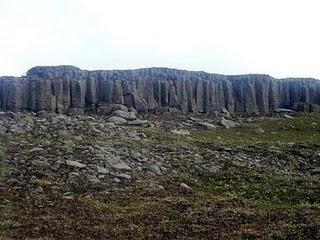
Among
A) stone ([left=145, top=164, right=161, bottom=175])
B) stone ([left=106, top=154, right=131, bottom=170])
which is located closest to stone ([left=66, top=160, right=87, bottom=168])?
stone ([left=106, top=154, right=131, bottom=170])

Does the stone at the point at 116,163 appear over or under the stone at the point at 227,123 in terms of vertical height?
over

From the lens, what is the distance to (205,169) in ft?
98.6

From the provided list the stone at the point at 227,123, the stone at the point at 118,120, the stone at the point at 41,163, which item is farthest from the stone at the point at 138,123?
the stone at the point at 41,163

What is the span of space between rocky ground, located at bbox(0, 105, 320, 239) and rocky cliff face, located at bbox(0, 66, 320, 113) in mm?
19868

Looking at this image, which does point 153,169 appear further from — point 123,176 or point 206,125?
point 206,125

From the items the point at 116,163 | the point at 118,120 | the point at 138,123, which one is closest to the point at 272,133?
the point at 138,123

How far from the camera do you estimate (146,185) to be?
25.9 m

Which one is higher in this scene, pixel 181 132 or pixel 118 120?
pixel 118 120

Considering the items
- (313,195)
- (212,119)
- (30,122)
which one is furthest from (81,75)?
(313,195)

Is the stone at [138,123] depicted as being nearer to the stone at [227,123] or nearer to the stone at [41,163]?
the stone at [227,123]

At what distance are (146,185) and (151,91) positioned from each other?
4473 centimetres

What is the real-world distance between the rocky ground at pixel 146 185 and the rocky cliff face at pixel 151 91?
782 inches

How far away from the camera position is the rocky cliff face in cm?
6369

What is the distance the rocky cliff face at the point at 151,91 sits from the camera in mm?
63688
